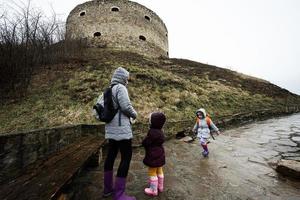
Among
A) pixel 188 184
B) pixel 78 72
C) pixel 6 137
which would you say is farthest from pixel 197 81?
pixel 6 137

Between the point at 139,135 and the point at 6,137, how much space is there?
130 inches

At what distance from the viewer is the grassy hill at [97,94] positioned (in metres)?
7.32

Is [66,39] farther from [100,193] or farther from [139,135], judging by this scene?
[100,193]

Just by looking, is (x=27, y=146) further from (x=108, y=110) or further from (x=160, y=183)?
(x=160, y=183)

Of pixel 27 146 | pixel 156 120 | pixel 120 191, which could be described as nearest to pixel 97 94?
pixel 27 146

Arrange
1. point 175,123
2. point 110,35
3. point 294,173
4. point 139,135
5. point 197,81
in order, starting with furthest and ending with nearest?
1. point 110,35
2. point 197,81
3. point 175,123
4. point 139,135
5. point 294,173

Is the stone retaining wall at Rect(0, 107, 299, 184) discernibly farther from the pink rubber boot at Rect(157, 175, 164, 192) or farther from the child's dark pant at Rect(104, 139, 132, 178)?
the pink rubber boot at Rect(157, 175, 164, 192)

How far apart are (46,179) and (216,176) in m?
2.49

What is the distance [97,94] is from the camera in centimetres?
852

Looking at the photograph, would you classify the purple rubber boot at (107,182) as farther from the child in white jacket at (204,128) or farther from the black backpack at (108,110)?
the child in white jacket at (204,128)

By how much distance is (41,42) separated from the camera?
34.6 ft

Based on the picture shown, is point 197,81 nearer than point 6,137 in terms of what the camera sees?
No

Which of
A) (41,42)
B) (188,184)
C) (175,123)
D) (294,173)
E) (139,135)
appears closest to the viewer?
(188,184)

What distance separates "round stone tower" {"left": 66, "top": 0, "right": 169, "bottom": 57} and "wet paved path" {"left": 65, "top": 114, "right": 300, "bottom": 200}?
53.2 ft
